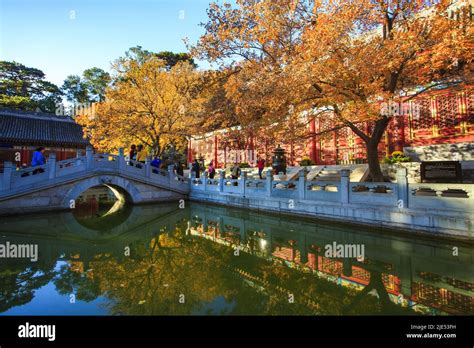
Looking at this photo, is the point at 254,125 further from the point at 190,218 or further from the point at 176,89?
the point at 176,89


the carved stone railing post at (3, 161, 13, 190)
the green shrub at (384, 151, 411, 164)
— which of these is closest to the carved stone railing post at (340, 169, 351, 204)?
the green shrub at (384, 151, 411, 164)

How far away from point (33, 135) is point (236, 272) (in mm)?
24134

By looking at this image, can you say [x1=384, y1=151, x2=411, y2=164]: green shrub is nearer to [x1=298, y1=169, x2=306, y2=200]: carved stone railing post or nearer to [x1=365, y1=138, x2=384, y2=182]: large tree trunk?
[x1=365, y1=138, x2=384, y2=182]: large tree trunk

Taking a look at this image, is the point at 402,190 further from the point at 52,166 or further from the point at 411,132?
the point at 52,166

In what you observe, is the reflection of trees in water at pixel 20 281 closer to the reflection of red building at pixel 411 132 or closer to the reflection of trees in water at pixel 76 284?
the reflection of trees in water at pixel 76 284

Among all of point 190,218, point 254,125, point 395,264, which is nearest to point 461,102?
point 254,125

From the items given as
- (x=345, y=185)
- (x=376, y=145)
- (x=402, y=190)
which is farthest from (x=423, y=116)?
(x=402, y=190)

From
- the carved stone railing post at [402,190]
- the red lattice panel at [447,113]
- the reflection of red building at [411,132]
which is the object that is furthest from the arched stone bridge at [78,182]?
the red lattice panel at [447,113]

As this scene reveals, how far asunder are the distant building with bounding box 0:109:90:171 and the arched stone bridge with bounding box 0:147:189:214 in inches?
470

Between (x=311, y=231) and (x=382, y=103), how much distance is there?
4.26 m

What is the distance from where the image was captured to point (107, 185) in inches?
547

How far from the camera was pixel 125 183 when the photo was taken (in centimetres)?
1401

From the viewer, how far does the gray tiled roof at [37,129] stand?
70.9 feet

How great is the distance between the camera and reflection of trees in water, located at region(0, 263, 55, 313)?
418cm
